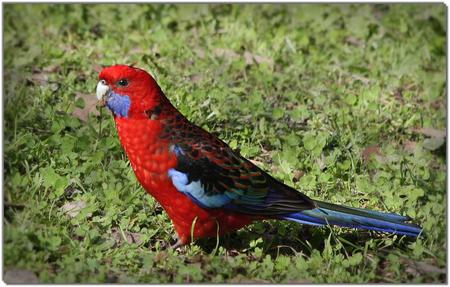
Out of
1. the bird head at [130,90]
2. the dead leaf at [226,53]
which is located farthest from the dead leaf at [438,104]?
the bird head at [130,90]

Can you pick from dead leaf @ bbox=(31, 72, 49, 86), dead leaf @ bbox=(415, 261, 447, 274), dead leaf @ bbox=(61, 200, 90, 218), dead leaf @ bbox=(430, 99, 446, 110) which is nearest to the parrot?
dead leaf @ bbox=(415, 261, 447, 274)

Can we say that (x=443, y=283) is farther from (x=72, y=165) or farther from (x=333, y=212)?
(x=72, y=165)

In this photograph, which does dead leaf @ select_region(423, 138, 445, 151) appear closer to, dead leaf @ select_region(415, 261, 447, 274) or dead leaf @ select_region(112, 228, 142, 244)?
dead leaf @ select_region(415, 261, 447, 274)

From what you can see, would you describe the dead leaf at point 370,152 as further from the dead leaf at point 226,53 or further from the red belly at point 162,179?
the dead leaf at point 226,53

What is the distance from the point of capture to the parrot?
4.08 metres

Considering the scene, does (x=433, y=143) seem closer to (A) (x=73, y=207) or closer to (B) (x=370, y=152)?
(B) (x=370, y=152)

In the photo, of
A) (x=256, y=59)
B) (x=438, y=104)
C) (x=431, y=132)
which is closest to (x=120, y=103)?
(x=256, y=59)

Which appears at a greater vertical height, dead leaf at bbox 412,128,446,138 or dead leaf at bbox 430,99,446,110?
dead leaf at bbox 430,99,446,110

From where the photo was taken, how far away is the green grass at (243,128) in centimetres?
422

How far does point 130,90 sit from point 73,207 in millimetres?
869

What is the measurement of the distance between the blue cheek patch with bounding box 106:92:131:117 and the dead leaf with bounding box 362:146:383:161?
179cm

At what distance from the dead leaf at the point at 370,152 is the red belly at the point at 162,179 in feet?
4.36

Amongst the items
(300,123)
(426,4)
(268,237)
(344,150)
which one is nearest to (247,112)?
(300,123)

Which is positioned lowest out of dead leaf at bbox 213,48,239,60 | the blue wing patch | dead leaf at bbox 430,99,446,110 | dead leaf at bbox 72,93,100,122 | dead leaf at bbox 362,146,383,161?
the blue wing patch
